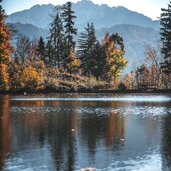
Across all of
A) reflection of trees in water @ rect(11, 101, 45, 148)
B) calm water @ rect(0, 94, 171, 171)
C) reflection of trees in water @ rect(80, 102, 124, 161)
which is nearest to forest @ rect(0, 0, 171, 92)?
reflection of trees in water @ rect(11, 101, 45, 148)

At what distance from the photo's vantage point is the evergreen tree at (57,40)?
102 metres

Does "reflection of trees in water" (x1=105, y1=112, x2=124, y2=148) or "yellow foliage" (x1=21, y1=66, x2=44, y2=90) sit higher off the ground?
"yellow foliage" (x1=21, y1=66, x2=44, y2=90)

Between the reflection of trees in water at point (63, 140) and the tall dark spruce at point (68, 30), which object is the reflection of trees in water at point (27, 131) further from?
the tall dark spruce at point (68, 30)

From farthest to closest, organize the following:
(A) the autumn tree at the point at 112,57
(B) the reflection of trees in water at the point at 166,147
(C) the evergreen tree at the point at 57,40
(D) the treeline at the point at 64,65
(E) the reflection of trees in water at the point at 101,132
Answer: (C) the evergreen tree at the point at 57,40 < (A) the autumn tree at the point at 112,57 < (D) the treeline at the point at 64,65 < (E) the reflection of trees in water at the point at 101,132 < (B) the reflection of trees in water at the point at 166,147

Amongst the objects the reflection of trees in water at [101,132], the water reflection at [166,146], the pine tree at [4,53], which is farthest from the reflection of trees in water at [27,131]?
the pine tree at [4,53]

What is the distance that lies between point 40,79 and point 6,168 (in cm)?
6188

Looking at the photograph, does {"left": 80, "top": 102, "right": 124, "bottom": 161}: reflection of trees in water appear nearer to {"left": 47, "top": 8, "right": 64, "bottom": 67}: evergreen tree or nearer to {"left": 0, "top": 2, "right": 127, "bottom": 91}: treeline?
{"left": 0, "top": 2, "right": 127, "bottom": 91}: treeline

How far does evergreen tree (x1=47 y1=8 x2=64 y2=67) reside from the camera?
102 m

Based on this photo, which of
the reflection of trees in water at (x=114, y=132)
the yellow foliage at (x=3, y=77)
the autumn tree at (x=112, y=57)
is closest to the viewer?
the reflection of trees in water at (x=114, y=132)

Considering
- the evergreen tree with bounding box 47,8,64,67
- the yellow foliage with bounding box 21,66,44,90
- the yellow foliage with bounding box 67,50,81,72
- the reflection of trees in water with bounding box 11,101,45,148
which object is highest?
the evergreen tree with bounding box 47,8,64,67

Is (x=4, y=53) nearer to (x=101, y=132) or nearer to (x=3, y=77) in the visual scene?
(x=3, y=77)

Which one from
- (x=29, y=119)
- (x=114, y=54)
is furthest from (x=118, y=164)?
(x=114, y=54)

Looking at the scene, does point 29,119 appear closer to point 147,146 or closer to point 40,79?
point 147,146

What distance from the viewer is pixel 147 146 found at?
1844 centimetres
